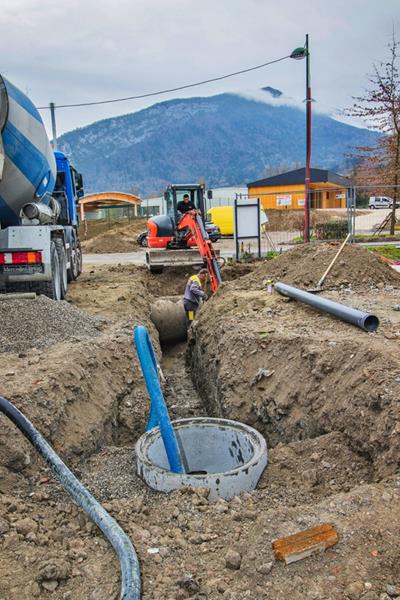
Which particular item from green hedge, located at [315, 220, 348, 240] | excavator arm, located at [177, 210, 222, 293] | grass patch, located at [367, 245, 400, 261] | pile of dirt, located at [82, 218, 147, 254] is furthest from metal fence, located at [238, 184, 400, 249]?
pile of dirt, located at [82, 218, 147, 254]

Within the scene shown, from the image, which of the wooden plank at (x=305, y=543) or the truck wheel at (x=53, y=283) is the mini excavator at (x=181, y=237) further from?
the wooden plank at (x=305, y=543)

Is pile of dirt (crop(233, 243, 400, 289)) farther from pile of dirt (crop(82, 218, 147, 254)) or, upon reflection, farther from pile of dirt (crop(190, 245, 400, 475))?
pile of dirt (crop(82, 218, 147, 254))

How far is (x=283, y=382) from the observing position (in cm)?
538

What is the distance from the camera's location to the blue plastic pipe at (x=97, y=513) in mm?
2660

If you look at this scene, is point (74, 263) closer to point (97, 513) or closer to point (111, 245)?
point (97, 513)

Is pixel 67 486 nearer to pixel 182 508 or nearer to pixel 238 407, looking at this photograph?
pixel 182 508

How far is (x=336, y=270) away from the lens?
8500mm

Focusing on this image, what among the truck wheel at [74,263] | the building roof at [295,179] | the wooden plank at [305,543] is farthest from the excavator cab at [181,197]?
the building roof at [295,179]

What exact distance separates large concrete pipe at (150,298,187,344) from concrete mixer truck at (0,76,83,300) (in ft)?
7.54

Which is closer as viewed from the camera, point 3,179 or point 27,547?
point 27,547

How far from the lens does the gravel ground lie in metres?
6.39

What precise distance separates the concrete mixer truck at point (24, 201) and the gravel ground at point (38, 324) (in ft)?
3.12

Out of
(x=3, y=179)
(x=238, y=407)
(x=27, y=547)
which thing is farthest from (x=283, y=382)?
(x=3, y=179)

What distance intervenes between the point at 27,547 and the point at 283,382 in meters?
3.04
